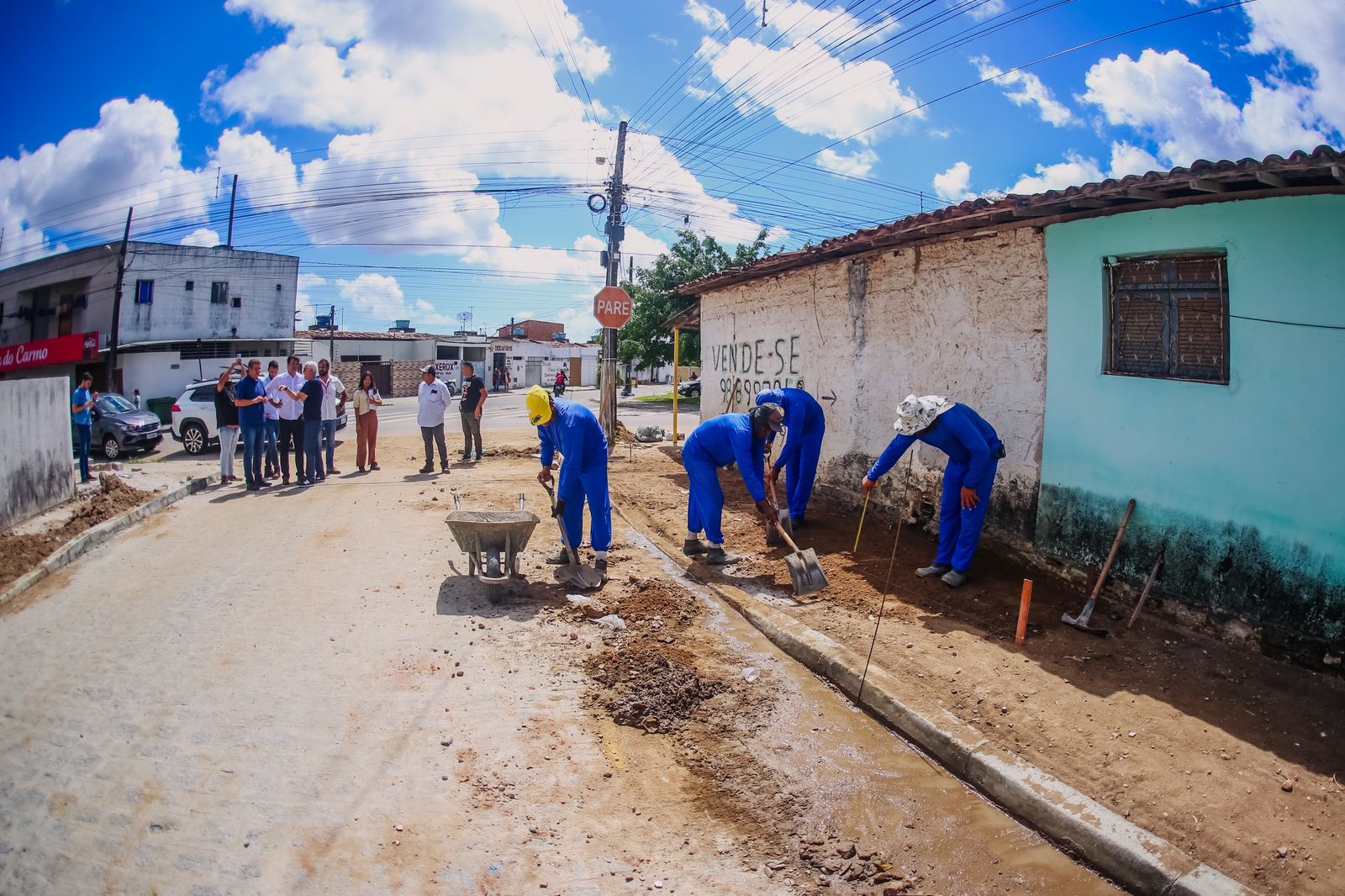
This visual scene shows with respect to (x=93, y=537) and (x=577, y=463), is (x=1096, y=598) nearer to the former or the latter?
(x=577, y=463)

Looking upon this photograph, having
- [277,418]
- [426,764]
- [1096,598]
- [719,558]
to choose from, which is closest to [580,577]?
[719,558]

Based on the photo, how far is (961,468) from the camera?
6.21 meters

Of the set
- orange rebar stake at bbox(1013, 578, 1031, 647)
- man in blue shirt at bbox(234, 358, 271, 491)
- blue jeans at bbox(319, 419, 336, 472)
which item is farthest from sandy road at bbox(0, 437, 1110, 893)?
blue jeans at bbox(319, 419, 336, 472)

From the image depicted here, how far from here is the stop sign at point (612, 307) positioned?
1335cm

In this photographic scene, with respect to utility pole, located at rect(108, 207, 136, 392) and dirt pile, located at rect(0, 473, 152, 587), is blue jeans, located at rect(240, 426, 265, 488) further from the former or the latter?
utility pole, located at rect(108, 207, 136, 392)

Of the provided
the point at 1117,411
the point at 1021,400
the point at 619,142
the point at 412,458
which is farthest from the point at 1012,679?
the point at 619,142

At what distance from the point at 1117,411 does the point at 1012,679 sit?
7.76 ft

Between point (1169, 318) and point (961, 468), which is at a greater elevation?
point (1169, 318)

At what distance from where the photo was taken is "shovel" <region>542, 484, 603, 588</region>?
20.9ft

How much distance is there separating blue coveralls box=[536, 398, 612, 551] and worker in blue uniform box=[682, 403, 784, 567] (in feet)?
2.85

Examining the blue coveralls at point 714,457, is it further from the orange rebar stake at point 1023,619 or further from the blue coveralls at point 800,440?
the orange rebar stake at point 1023,619

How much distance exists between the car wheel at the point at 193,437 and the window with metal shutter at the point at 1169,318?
1626 cm

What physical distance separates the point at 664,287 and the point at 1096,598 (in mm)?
28433

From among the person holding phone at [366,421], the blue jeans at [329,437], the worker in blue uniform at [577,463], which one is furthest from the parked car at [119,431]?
the worker in blue uniform at [577,463]
